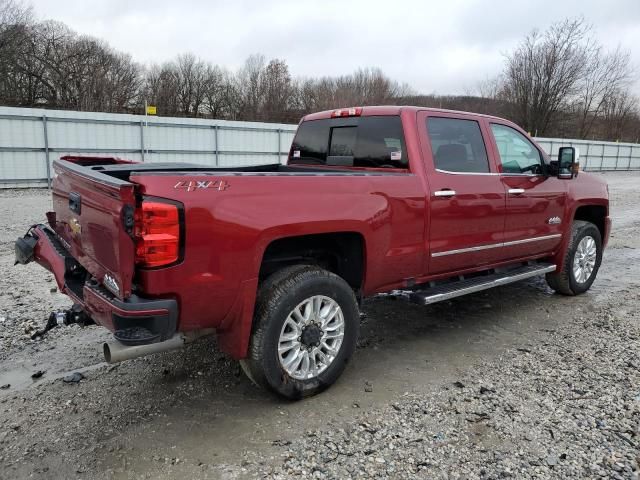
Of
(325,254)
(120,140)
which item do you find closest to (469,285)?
(325,254)

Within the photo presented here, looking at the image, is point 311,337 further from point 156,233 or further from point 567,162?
point 567,162

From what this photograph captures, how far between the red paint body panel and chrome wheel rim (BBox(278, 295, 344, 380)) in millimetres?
328

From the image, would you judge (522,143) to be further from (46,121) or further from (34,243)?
(46,121)

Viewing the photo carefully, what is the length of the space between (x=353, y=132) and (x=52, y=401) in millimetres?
3003

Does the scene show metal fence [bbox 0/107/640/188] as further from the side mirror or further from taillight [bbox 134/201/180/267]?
taillight [bbox 134/201/180/267]

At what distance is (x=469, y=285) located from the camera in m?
4.32

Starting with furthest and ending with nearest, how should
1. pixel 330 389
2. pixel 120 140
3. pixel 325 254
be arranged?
1. pixel 120 140
2. pixel 325 254
3. pixel 330 389

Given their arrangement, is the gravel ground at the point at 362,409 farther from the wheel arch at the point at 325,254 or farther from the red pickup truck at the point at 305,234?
the wheel arch at the point at 325,254

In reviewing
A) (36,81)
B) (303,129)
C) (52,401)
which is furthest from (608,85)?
(52,401)

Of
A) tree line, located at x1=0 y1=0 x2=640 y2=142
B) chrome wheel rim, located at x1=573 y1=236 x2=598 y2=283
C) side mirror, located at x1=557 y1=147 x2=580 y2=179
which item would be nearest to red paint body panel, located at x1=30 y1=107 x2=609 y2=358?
side mirror, located at x1=557 y1=147 x2=580 y2=179

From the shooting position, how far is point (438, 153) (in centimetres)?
410

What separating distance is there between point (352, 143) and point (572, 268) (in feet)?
9.75

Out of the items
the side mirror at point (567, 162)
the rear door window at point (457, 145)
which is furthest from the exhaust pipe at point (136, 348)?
the side mirror at point (567, 162)

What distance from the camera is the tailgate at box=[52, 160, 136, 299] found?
2559mm
